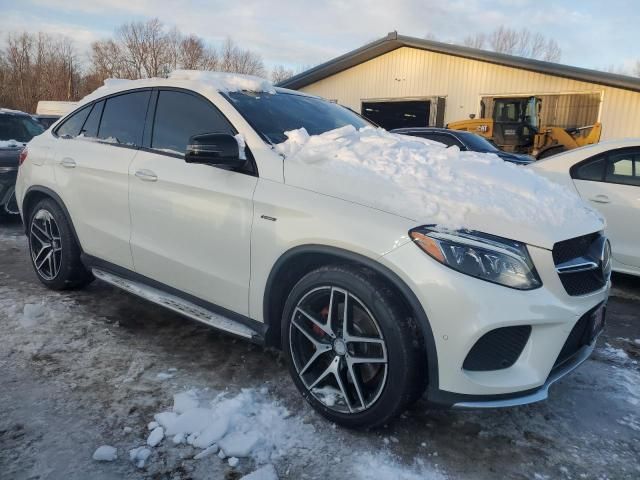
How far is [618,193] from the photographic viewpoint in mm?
4910

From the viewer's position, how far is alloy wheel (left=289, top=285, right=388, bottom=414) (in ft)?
7.89

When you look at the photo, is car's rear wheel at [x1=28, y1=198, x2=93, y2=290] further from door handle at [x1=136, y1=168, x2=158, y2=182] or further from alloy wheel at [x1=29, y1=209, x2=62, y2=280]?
door handle at [x1=136, y1=168, x2=158, y2=182]

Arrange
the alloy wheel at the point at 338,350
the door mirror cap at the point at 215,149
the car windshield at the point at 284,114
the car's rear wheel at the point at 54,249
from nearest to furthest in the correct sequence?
the alloy wheel at the point at 338,350 < the door mirror cap at the point at 215,149 < the car windshield at the point at 284,114 < the car's rear wheel at the point at 54,249

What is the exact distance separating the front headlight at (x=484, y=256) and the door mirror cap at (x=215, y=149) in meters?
1.15

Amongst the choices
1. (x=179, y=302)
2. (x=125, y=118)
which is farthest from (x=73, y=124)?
Result: (x=179, y=302)

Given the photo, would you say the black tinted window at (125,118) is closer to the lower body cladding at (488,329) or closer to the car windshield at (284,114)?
the car windshield at (284,114)

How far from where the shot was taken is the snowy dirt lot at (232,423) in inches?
89.4

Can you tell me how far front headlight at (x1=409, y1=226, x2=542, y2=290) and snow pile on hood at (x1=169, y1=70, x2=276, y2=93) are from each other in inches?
72.7

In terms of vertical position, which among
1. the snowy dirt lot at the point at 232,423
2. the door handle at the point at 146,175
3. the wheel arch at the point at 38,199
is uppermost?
the door handle at the point at 146,175

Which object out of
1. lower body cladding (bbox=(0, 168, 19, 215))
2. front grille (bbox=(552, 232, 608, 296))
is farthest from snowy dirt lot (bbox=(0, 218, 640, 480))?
lower body cladding (bbox=(0, 168, 19, 215))

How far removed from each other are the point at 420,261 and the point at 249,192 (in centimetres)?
108

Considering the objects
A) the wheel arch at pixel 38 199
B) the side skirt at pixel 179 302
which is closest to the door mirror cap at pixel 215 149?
the side skirt at pixel 179 302

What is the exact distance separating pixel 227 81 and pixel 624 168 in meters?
3.97

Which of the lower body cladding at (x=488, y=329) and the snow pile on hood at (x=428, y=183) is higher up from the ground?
the snow pile on hood at (x=428, y=183)
